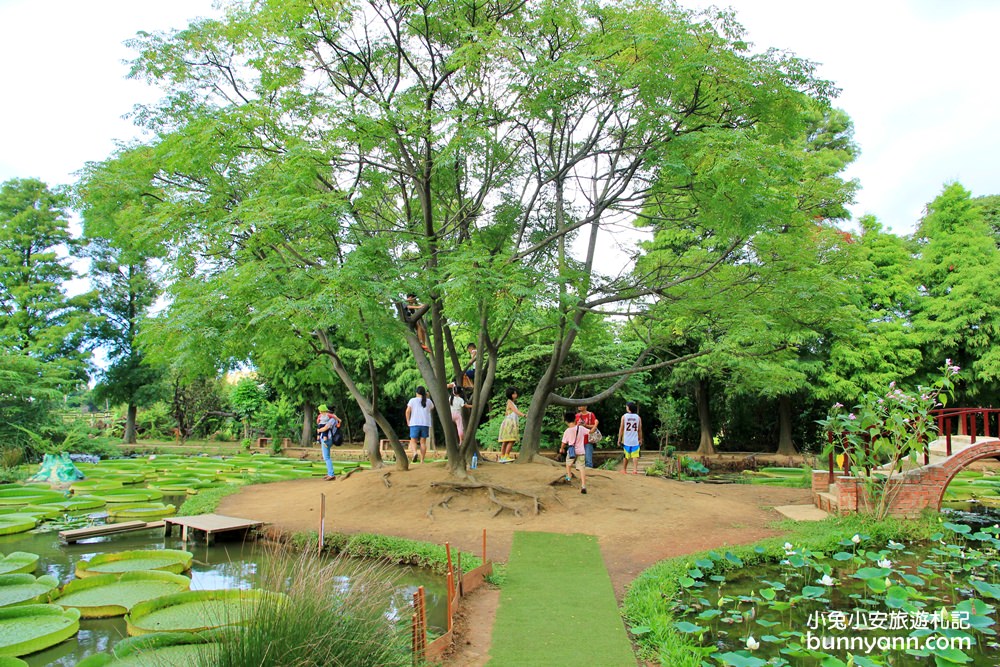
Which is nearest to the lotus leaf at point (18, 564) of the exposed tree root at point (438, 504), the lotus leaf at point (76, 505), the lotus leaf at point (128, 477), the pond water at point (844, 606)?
the lotus leaf at point (76, 505)

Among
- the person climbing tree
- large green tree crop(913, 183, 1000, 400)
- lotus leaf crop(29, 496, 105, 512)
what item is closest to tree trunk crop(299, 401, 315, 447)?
lotus leaf crop(29, 496, 105, 512)

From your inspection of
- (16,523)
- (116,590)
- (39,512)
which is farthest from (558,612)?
Answer: (39,512)

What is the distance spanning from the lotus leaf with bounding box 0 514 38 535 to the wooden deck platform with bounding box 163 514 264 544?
6.25 ft

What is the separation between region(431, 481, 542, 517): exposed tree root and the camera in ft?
30.3

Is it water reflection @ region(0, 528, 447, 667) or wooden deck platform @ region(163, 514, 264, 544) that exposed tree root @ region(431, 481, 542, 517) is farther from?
wooden deck platform @ region(163, 514, 264, 544)

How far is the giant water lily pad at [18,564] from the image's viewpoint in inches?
251

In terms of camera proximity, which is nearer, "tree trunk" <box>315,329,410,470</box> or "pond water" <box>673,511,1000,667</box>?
"pond water" <box>673,511,1000,667</box>

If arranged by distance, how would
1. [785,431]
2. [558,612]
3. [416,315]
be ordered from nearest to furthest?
[558,612], [416,315], [785,431]

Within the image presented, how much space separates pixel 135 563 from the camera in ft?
22.1

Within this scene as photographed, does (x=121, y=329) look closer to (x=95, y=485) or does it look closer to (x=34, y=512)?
(x=95, y=485)

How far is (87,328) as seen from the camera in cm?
2236

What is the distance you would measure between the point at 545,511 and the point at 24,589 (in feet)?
20.4

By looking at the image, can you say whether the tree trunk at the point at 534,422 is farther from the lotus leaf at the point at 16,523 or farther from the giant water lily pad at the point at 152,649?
the giant water lily pad at the point at 152,649

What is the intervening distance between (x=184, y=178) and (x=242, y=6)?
9.30 ft
